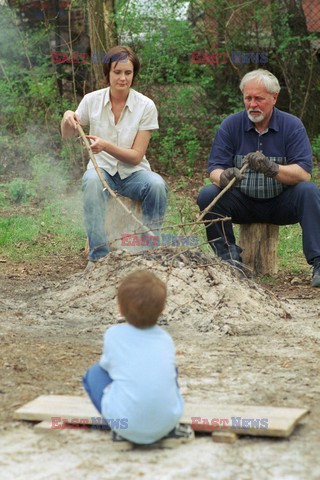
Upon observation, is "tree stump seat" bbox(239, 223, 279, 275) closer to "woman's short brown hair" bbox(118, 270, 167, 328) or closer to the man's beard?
the man's beard

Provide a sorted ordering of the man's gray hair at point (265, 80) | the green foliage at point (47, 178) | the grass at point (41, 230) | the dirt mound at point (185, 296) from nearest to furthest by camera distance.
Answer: the dirt mound at point (185, 296)
the man's gray hair at point (265, 80)
the grass at point (41, 230)
the green foliage at point (47, 178)

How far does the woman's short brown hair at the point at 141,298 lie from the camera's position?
120 inches

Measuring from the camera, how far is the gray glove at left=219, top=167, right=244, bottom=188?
20.1 ft

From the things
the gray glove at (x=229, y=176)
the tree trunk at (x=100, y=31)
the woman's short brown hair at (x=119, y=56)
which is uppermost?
the tree trunk at (x=100, y=31)

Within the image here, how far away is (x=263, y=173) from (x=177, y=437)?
3.37 meters

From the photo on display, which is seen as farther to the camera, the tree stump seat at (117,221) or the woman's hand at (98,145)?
the tree stump seat at (117,221)

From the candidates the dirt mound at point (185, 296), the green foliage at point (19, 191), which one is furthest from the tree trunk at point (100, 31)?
the dirt mound at point (185, 296)

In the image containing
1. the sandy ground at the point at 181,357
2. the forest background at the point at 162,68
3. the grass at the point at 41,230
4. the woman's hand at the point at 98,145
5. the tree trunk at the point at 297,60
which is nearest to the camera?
the sandy ground at the point at 181,357

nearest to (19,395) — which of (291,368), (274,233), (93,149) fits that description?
(291,368)

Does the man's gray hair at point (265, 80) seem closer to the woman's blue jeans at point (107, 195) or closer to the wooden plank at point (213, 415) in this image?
the woman's blue jeans at point (107, 195)

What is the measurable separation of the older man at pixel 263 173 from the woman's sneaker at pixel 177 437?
10.1 ft

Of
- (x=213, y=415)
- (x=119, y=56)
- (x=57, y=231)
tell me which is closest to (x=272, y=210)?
(x=119, y=56)

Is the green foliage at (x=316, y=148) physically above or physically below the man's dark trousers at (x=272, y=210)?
above

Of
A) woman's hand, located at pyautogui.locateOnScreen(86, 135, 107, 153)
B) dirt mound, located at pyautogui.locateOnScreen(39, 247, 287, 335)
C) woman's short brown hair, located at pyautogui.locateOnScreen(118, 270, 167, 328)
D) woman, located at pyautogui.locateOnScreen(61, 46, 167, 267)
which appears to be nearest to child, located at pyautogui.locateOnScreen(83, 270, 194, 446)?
woman's short brown hair, located at pyautogui.locateOnScreen(118, 270, 167, 328)
